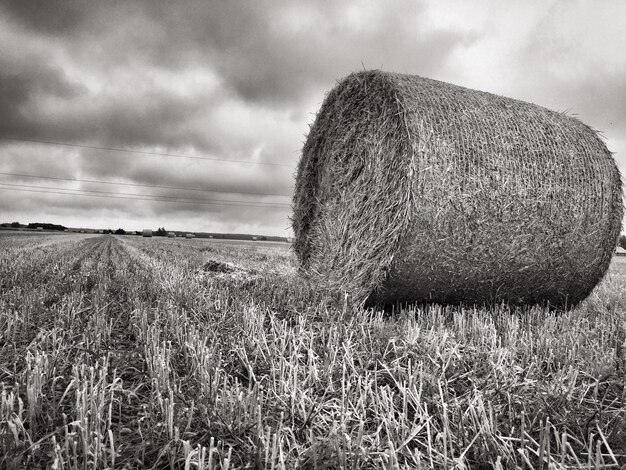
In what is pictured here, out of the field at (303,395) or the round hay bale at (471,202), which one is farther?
the round hay bale at (471,202)

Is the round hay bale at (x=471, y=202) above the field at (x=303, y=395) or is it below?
above

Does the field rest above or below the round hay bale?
below

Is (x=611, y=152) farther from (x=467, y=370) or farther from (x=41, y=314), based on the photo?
(x=41, y=314)

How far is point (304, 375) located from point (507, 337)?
1942 mm

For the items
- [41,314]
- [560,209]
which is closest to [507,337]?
[560,209]

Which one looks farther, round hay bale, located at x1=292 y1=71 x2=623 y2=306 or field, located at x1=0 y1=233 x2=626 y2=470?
round hay bale, located at x1=292 y1=71 x2=623 y2=306

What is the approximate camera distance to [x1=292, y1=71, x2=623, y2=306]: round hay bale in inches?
188

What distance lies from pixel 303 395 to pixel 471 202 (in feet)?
10.6

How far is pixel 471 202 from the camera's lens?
4.82 meters

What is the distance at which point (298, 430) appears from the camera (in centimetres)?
202

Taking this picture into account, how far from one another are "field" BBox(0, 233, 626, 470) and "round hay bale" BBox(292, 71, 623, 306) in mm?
688

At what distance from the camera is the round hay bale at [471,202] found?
479 cm

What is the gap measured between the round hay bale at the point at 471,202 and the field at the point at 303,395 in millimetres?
688

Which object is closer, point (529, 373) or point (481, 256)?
point (529, 373)
